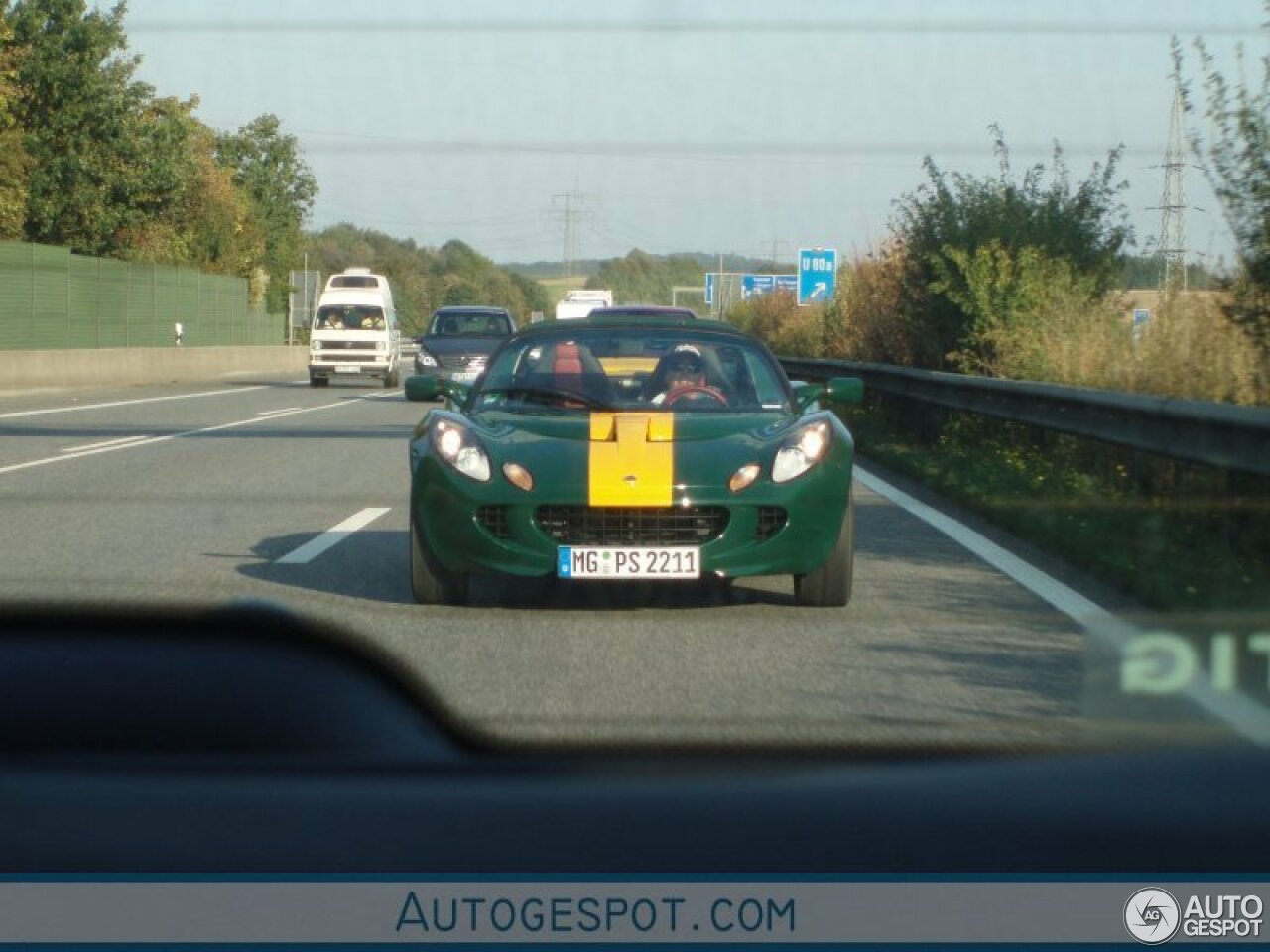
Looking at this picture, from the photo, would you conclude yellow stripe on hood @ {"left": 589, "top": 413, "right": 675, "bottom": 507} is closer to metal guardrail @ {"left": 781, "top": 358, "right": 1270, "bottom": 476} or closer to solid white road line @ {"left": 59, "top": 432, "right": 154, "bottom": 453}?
metal guardrail @ {"left": 781, "top": 358, "right": 1270, "bottom": 476}

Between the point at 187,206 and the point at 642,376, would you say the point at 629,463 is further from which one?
the point at 187,206

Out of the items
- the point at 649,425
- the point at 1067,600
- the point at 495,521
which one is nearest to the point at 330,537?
the point at 495,521

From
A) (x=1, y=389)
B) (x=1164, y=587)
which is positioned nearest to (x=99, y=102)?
(x=1, y=389)

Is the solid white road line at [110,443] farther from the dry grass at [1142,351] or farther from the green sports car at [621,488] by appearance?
the green sports car at [621,488]

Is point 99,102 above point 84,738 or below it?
above

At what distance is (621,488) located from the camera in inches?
279

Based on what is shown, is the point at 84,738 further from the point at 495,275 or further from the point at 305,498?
the point at 495,275

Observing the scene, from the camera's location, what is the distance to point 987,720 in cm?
173

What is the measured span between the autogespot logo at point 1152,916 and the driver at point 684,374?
6.68 metres

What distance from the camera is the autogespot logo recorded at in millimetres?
1537

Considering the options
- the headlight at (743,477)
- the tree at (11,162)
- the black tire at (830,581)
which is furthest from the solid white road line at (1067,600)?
the tree at (11,162)

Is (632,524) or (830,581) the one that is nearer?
(632,524)

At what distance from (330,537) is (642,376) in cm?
252

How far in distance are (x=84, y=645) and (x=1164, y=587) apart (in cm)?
739
